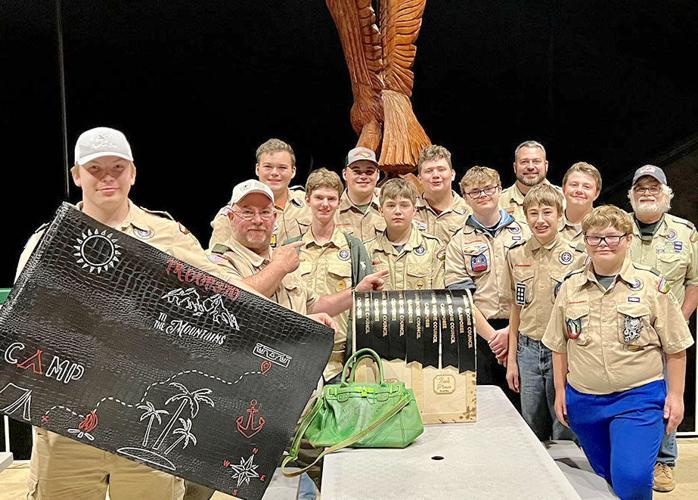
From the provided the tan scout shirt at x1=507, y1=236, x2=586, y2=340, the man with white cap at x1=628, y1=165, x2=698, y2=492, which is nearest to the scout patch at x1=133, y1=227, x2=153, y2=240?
the tan scout shirt at x1=507, y1=236, x2=586, y2=340

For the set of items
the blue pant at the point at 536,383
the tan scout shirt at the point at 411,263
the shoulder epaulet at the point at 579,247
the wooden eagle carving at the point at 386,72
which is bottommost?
the blue pant at the point at 536,383

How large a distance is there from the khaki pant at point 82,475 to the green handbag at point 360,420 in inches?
14.4

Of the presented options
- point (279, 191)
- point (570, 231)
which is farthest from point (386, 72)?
point (570, 231)

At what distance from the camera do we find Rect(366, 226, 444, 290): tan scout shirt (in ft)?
9.93

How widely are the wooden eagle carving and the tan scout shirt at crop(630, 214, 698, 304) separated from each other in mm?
1227

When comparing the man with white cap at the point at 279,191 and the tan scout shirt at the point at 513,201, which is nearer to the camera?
the man with white cap at the point at 279,191

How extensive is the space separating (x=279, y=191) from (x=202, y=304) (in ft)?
5.79

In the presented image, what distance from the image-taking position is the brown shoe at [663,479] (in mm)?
3104

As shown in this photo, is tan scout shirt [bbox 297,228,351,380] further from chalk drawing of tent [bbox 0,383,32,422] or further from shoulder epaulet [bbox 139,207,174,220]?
chalk drawing of tent [bbox 0,383,32,422]

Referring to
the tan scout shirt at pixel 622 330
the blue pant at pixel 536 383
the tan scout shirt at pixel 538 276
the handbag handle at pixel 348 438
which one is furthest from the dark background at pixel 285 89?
the handbag handle at pixel 348 438

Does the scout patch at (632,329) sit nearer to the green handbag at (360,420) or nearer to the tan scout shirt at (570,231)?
the tan scout shirt at (570,231)

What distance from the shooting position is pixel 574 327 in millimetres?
2602

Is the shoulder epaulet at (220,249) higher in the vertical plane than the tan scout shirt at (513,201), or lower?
lower

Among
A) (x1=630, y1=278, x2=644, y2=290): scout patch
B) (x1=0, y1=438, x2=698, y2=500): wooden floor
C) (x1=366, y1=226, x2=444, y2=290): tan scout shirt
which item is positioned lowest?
(x1=0, y1=438, x2=698, y2=500): wooden floor
